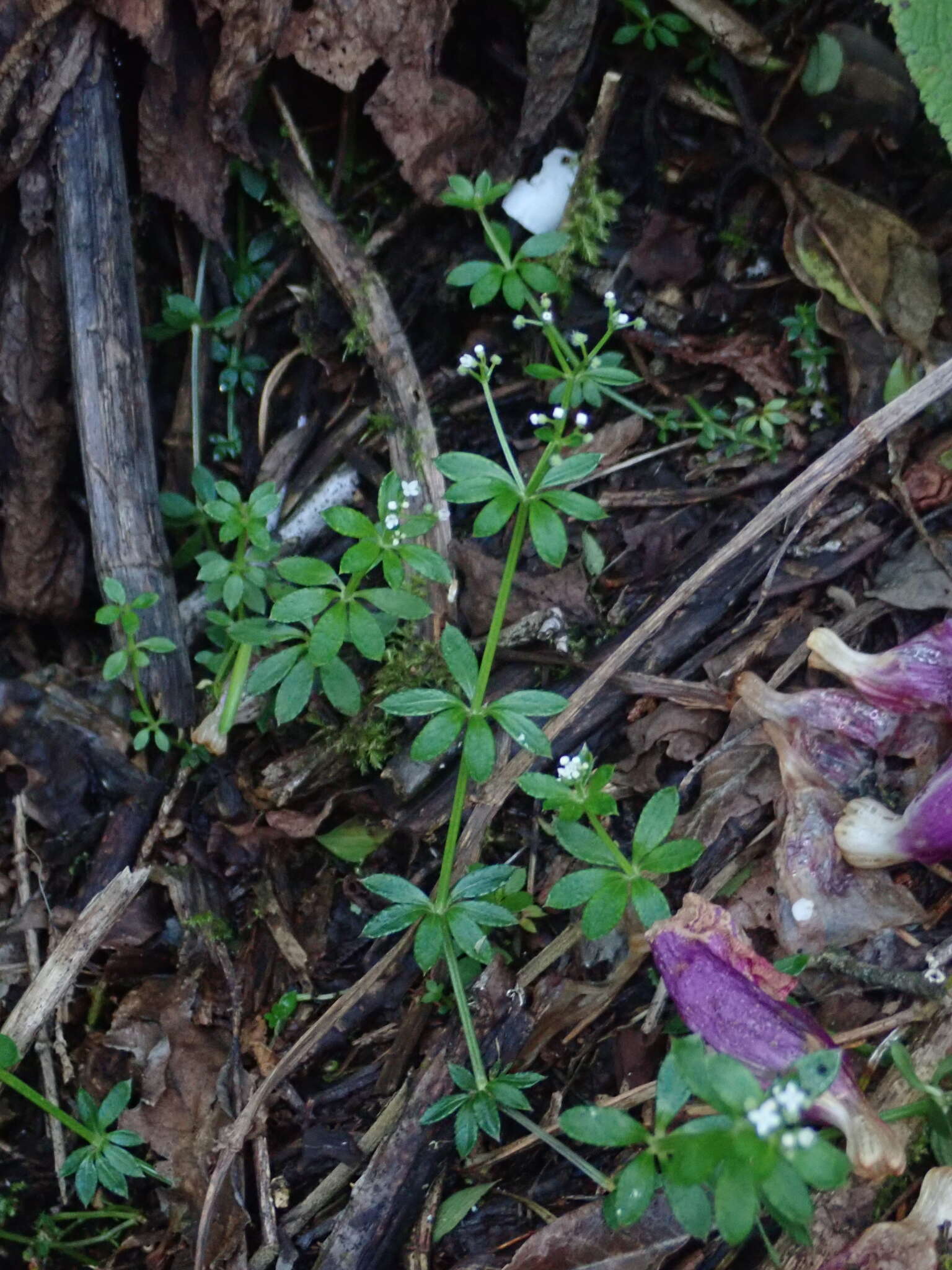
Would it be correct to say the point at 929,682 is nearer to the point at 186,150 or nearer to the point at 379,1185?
the point at 379,1185

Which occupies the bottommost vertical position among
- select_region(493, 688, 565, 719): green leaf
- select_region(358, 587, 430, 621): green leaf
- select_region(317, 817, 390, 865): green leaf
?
select_region(317, 817, 390, 865): green leaf

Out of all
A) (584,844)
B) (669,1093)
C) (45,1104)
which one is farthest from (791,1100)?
(45,1104)

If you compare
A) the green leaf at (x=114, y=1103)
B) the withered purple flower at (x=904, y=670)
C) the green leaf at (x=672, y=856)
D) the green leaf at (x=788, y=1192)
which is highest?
the withered purple flower at (x=904, y=670)

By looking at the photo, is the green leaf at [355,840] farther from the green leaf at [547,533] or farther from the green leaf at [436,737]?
the green leaf at [547,533]

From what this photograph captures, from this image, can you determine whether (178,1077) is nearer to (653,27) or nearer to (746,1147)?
(746,1147)

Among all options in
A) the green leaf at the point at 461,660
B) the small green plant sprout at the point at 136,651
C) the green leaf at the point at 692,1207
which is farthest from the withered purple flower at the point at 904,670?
the small green plant sprout at the point at 136,651

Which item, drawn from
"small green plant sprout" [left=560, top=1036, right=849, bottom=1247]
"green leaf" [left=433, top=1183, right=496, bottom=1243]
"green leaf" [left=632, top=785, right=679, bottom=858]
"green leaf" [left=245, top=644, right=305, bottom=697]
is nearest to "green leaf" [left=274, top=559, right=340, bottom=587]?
"green leaf" [left=245, top=644, right=305, bottom=697]

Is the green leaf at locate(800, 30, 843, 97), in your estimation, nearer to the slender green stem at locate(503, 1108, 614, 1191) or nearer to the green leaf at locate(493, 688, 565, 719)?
the green leaf at locate(493, 688, 565, 719)
